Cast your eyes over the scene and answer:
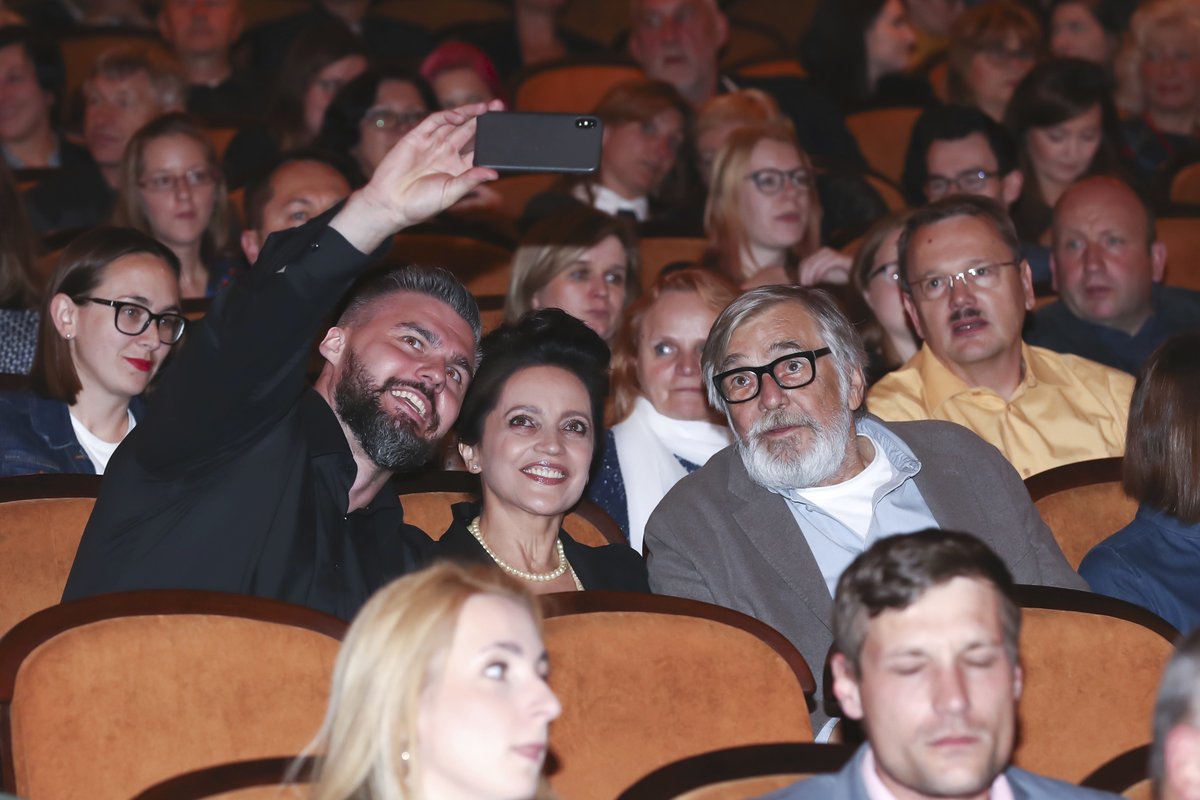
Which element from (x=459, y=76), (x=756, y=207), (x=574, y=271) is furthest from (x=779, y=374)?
(x=459, y=76)

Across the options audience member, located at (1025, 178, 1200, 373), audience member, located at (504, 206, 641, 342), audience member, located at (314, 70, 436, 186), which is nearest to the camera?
audience member, located at (504, 206, 641, 342)

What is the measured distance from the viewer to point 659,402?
3875 millimetres

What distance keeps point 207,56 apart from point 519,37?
5.01 ft

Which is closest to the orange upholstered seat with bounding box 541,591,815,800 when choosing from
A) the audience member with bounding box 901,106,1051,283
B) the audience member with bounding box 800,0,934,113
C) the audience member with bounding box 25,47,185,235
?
the audience member with bounding box 901,106,1051,283

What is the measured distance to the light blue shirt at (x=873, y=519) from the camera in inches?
122

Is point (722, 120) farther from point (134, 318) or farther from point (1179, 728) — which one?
point (1179, 728)

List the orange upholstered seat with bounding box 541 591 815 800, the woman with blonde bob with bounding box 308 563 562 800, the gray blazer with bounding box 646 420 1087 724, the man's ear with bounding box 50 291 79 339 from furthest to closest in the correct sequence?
the man's ear with bounding box 50 291 79 339, the gray blazer with bounding box 646 420 1087 724, the orange upholstered seat with bounding box 541 591 815 800, the woman with blonde bob with bounding box 308 563 562 800

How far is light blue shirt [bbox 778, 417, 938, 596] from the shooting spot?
310cm

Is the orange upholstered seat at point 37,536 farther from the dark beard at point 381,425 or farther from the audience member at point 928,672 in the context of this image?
the audience member at point 928,672

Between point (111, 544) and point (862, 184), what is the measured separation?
3.47 meters

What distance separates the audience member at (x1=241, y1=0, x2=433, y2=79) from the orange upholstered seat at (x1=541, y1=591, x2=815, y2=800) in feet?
15.8

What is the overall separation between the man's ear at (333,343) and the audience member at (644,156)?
7.76ft

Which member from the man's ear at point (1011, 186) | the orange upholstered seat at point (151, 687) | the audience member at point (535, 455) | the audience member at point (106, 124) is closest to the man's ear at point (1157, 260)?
the man's ear at point (1011, 186)

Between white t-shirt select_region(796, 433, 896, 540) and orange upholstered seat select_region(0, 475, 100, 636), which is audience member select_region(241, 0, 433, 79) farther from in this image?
orange upholstered seat select_region(0, 475, 100, 636)
